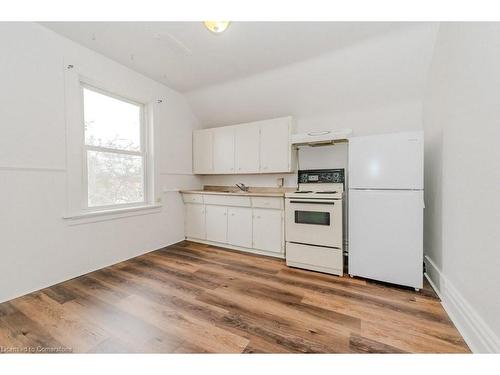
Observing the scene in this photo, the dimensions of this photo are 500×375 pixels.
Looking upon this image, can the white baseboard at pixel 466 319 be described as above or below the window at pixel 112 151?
below

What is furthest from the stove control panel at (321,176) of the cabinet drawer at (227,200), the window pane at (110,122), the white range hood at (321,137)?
the window pane at (110,122)

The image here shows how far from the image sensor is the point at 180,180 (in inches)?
144

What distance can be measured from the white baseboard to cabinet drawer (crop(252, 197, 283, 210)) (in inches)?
68.8

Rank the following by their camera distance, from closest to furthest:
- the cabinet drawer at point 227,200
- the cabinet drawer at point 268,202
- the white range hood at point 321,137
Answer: the white range hood at point 321,137, the cabinet drawer at point 268,202, the cabinet drawer at point 227,200

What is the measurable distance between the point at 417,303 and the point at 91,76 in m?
4.06

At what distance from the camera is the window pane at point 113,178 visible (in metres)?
2.52

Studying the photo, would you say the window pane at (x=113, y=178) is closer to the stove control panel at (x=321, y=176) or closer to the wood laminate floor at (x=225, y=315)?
the wood laminate floor at (x=225, y=315)

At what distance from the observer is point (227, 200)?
3238 millimetres

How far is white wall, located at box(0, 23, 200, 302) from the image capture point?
1.83 metres

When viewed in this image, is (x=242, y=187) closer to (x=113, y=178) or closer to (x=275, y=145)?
(x=275, y=145)

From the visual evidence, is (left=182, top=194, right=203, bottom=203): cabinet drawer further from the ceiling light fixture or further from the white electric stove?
the ceiling light fixture

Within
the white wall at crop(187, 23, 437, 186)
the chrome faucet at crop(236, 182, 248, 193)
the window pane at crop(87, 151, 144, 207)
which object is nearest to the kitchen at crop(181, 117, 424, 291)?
the chrome faucet at crop(236, 182, 248, 193)

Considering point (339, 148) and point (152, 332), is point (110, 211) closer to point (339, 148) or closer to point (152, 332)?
point (152, 332)

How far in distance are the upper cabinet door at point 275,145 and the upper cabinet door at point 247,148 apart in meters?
0.09
